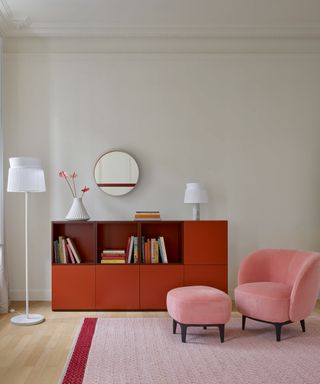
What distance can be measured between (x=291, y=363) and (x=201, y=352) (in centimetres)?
64

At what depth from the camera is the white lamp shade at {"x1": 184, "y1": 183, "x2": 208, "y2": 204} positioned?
458 cm

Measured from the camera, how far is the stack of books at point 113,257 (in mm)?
4547

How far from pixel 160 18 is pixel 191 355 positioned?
Result: 3402 mm

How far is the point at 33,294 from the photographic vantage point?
4.95m

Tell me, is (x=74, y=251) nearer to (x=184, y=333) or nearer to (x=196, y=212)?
(x=196, y=212)

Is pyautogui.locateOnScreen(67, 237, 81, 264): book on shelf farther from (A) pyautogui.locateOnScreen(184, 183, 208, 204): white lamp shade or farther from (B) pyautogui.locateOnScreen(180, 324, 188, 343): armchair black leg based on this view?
(B) pyautogui.locateOnScreen(180, 324, 188, 343): armchair black leg

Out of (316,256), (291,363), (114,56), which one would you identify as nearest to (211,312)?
(291,363)

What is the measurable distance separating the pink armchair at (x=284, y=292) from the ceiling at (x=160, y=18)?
8.18 ft

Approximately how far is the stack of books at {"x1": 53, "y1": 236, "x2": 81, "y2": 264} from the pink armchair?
1727mm

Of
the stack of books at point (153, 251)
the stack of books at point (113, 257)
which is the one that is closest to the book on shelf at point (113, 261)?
the stack of books at point (113, 257)

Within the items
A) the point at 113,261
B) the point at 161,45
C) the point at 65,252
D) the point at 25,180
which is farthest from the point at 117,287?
the point at 161,45

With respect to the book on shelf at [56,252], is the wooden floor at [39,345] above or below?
below

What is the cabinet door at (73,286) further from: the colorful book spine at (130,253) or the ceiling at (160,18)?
the ceiling at (160,18)

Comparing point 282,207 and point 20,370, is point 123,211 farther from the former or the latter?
point 20,370
